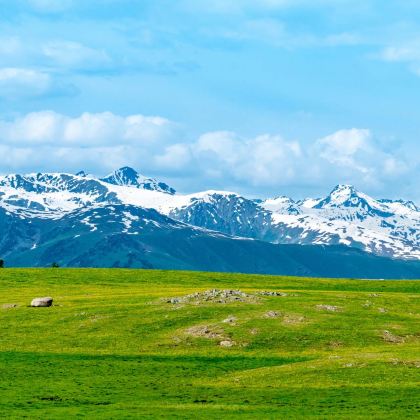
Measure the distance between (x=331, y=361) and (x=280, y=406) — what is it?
19832 mm

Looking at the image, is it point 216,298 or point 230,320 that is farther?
point 216,298

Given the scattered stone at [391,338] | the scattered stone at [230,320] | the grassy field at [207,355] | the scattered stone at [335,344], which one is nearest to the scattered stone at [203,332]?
the grassy field at [207,355]

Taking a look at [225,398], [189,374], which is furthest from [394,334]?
[225,398]

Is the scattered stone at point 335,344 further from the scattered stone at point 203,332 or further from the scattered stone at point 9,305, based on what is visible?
the scattered stone at point 9,305

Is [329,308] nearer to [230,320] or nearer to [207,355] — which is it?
[230,320]

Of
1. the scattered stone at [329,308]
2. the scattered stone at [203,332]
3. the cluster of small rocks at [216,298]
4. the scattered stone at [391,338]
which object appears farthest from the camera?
the cluster of small rocks at [216,298]

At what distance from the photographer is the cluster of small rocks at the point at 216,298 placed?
11381 centimetres

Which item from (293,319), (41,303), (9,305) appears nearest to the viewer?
(293,319)

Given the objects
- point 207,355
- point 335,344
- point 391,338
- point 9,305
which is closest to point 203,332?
point 207,355

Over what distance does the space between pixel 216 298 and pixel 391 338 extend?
25.8 metres

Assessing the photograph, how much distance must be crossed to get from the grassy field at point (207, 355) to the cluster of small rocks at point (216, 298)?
27.2 inches

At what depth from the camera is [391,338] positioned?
328ft

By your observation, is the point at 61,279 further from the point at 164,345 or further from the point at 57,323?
the point at 164,345

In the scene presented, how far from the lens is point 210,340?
9738 centimetres
